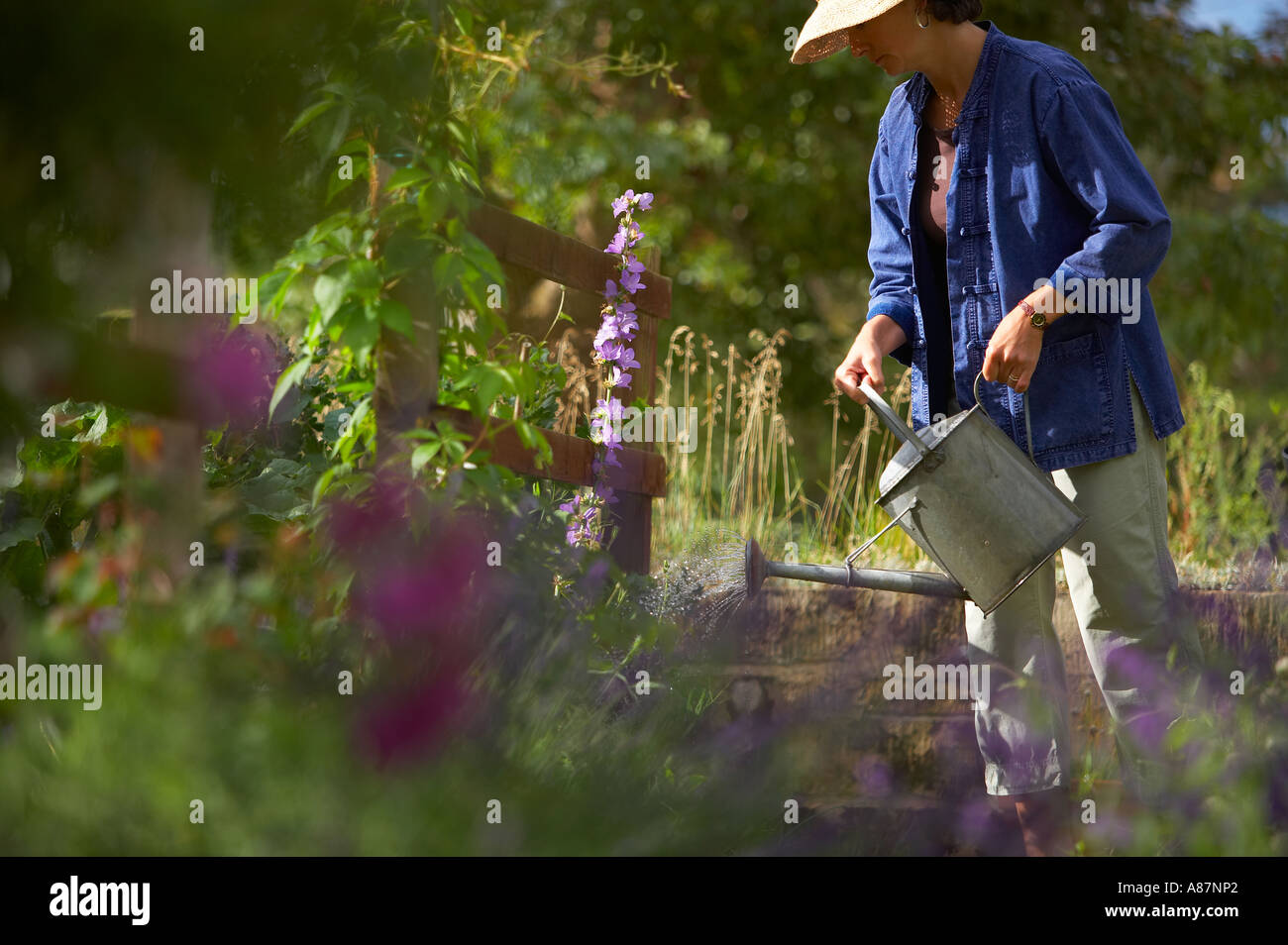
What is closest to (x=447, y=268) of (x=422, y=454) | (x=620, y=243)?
(x=422, y=454)

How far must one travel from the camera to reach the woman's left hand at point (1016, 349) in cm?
201

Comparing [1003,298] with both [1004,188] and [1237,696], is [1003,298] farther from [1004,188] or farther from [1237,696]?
[1237,696]

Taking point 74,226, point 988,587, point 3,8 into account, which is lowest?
point 988,587

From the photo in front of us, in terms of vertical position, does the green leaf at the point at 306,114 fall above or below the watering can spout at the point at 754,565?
above

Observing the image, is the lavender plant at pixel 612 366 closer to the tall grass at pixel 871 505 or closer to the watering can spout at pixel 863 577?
the watering can spout at pixel 863 577

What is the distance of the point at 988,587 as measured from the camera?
A: 6.98 ft

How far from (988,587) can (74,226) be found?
64.1 inches

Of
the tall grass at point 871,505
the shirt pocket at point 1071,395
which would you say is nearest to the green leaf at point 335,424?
the tall grass at point 871,505

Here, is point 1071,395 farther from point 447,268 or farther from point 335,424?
point 335,424

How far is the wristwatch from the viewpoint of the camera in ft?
6.57

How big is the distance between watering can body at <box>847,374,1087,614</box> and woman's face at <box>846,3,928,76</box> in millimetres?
626

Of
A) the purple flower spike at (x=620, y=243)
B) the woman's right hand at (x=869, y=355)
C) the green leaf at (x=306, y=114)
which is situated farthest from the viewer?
the purple flower spike at (x=620, y=243)

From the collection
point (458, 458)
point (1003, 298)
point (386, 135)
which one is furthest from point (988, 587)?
point (386, 135)

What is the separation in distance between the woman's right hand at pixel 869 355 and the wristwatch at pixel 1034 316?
302 millimetres
